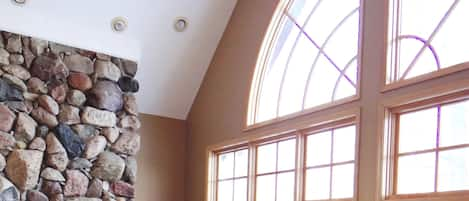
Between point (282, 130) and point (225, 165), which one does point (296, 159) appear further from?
point (225, 165)

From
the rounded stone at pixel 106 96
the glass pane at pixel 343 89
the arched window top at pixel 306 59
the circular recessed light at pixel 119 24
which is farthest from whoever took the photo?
the circular recessed light at pixel 119 24

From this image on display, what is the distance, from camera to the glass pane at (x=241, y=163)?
19.3ft

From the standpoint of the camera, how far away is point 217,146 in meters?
6.32

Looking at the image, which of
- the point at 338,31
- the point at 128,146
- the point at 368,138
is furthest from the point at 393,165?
the point at 128,146

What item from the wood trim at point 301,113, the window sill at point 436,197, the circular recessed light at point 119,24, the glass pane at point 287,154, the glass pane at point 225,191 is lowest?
the glass pane at point 225,191

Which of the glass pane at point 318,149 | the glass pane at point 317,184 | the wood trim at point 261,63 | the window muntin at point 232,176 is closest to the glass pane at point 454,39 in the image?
the glass pane at point 318,149

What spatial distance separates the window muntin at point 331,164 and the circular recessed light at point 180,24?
2.12 metres

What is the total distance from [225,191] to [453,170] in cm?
308

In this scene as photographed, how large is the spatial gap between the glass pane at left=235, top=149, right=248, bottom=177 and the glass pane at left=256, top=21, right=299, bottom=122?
467mm

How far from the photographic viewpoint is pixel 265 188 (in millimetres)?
5504

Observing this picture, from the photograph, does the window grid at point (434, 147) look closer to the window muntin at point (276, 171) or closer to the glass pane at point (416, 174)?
the glass pane at point (416, 174)

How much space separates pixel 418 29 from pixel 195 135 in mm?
3560

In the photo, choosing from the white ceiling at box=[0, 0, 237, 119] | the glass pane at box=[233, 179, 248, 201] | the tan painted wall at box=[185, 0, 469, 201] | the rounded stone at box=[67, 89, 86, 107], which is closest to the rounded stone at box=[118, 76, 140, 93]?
the white ceiling at box=[0, 0, 237, 119]

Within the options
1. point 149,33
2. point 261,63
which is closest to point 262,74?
point 261,63
